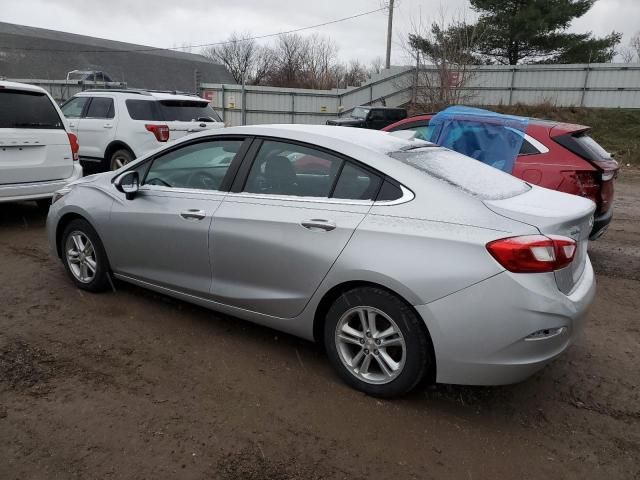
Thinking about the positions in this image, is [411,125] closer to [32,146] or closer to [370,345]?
[370,345]

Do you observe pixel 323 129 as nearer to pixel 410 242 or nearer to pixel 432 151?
pixel 432 151

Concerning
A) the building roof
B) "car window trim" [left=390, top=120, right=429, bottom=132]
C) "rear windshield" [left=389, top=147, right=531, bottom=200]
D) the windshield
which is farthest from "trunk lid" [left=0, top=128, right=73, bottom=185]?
the building roof

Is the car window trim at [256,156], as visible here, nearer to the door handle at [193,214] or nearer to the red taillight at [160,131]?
the door handle at [193,214]

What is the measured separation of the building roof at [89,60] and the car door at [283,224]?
35.6m

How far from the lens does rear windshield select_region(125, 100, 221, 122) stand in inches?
365

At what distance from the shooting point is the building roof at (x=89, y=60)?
37.0 m

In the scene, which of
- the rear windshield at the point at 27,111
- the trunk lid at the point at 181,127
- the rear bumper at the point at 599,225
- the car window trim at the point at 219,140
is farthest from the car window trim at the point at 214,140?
the trunk lid at the point at 181,127

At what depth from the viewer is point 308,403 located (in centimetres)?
302

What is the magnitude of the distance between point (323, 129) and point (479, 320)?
1689 mm

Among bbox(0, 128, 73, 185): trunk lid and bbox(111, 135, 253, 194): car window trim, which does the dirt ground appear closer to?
bbox(111, 135, 253, 194): car window trim

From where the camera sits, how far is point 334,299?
10.3 feet

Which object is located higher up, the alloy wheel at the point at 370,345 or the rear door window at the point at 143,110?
the rear door window at the point at 143,110

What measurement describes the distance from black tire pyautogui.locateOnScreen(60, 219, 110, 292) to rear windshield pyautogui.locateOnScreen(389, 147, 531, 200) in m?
2.65

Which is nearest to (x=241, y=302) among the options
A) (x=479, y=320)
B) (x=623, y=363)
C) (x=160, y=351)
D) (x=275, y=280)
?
(x=275, y=280)
